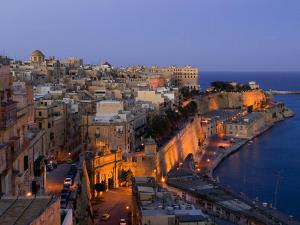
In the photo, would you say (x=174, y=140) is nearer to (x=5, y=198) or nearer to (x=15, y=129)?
(x=15, y=129)

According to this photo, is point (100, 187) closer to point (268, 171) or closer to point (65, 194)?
point (65, 194)

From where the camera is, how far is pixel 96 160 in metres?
11.5

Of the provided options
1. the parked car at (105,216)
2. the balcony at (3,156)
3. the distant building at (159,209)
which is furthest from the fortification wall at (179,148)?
the balcony at (3,156)

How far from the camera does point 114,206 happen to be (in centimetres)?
1048

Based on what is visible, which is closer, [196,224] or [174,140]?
[196,224]

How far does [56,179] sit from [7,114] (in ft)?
11.2

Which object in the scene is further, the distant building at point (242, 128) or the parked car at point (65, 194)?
the distant building at point (242, 128)

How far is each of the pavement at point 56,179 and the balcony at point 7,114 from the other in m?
2.08

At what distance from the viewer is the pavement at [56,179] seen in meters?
9.10

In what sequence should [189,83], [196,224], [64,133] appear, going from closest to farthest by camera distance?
[196,224], [64,133], [189,83]

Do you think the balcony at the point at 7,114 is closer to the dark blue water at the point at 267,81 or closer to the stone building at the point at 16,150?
the stone building at the point at 16,150

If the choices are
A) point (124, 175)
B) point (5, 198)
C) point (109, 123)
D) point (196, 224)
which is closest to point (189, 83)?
point (109, 123)

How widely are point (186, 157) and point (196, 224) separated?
33.3 ft

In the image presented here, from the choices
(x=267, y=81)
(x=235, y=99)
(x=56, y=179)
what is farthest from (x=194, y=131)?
(x=267, y=81)
